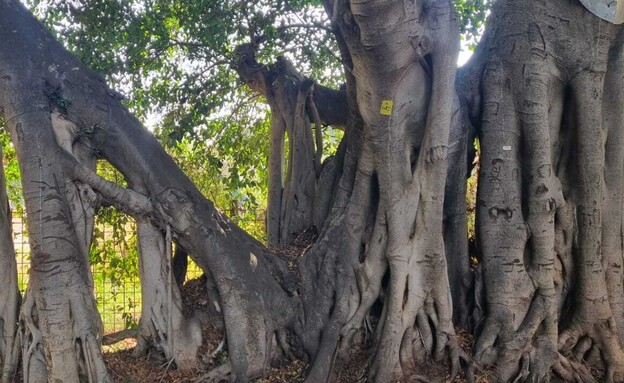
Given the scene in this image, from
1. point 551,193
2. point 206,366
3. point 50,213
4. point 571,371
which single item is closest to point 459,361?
point 571,371

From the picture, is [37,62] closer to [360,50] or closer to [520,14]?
[360,50]

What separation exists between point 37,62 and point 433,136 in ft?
9.89

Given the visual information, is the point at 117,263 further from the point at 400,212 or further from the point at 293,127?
the point at 400,212

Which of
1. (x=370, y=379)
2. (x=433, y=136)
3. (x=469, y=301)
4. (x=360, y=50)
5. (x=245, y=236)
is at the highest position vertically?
(x=360, y=50)

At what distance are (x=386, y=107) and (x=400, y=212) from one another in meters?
0.85

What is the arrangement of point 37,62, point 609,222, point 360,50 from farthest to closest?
1. point 609,222
2. point 37,62
3. point 360,50

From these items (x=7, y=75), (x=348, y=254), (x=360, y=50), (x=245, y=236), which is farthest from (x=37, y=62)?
(x=348, y=254)

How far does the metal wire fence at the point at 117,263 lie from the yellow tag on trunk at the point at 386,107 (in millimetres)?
2383

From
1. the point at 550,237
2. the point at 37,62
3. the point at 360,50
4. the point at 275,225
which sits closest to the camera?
the point at 360,50

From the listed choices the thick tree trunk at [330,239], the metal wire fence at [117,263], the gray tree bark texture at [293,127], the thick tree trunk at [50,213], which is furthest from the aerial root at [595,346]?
the thick tree trunk at [50,213]

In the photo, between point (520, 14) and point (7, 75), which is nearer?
point (7, 75)

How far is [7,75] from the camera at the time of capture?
4.42 metres

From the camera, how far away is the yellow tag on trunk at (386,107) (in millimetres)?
4527

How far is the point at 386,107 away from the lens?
4547mm
